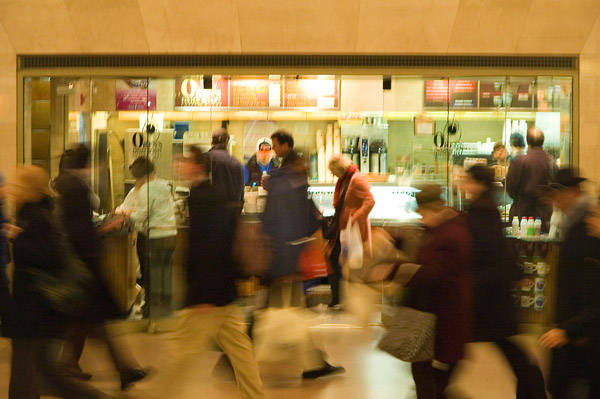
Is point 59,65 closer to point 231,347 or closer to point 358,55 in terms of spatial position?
point 358,55

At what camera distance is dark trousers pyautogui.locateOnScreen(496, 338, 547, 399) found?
522cm

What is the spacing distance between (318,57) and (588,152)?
2.92 meters

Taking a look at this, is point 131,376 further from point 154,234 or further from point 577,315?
point 577,315

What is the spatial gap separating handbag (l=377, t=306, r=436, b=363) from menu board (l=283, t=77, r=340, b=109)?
17.2 feet

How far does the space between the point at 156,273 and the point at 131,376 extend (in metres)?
2.33

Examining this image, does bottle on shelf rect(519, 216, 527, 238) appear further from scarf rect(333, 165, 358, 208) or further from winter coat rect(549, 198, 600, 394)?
winter coat rect(549, 198, 600, 394)

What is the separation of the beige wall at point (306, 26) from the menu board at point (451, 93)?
0.55 meters

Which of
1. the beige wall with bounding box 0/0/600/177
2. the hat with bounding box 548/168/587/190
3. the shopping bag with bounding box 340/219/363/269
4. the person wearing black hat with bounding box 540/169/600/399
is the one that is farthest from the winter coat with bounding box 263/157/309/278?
the beige wall with bounding box 0/0/600/177

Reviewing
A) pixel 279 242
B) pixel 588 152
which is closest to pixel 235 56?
pixel 279 242

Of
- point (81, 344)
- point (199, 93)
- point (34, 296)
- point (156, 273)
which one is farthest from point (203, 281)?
point (199, 93)

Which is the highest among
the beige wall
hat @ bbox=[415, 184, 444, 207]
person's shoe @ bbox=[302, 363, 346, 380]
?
the beige wall

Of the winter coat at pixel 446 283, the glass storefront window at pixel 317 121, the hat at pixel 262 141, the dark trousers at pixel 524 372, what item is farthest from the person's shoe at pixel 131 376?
the hat at pixel 262 141

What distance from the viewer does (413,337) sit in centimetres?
494

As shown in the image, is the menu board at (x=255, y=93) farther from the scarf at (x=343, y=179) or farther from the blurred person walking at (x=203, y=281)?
the blurred person walking at (x=203, y=281)
